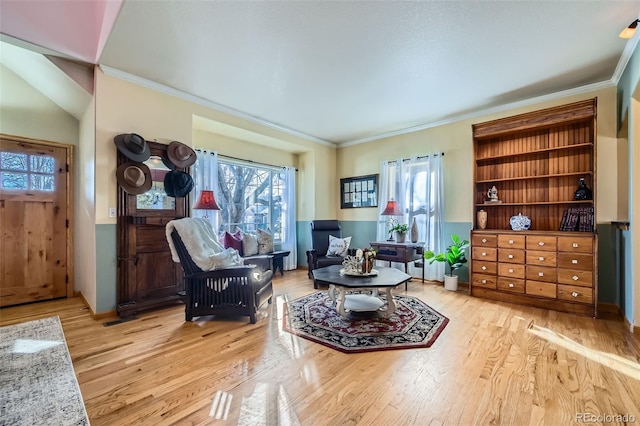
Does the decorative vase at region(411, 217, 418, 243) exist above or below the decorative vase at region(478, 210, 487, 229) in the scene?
below

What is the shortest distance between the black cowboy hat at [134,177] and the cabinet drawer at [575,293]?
16.2ft

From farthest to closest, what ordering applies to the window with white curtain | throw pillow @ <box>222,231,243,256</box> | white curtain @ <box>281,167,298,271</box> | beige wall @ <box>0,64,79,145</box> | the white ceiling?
white curtain @ <box>281,167,298,271</box>, throw pillow @ <box>222,231,243,256</box>, the window with white curtain, beige wall @ <box>0,64,79,145</box>, the white ceiling

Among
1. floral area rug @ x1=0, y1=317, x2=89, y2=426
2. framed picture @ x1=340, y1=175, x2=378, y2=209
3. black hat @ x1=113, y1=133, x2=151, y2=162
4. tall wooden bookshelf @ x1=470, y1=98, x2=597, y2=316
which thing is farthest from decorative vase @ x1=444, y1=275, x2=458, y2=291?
black hat @ x1=113, y1=133, x2=151, y2=162

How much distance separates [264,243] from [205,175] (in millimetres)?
1462

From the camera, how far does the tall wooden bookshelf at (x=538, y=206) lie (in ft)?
10.3

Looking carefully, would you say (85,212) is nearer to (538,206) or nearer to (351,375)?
(351,375)

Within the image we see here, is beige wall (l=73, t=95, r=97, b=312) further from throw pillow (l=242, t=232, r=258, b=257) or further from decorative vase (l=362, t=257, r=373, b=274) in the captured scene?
decorative vase (l=362, t=257, r=373, b=274)

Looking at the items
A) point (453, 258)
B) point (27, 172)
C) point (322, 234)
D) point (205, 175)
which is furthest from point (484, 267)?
point (27, 172)

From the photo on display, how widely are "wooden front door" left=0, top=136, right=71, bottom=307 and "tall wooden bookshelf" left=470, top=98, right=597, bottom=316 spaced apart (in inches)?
224

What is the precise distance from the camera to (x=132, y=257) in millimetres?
3160

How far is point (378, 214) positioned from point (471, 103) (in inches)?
92.6

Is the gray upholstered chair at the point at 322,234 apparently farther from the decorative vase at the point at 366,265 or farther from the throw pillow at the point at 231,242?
the decorative vase at the point at 366,265

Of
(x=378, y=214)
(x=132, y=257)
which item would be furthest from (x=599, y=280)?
(x=132, y=257)

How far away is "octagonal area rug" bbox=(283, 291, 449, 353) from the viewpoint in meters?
2.39
